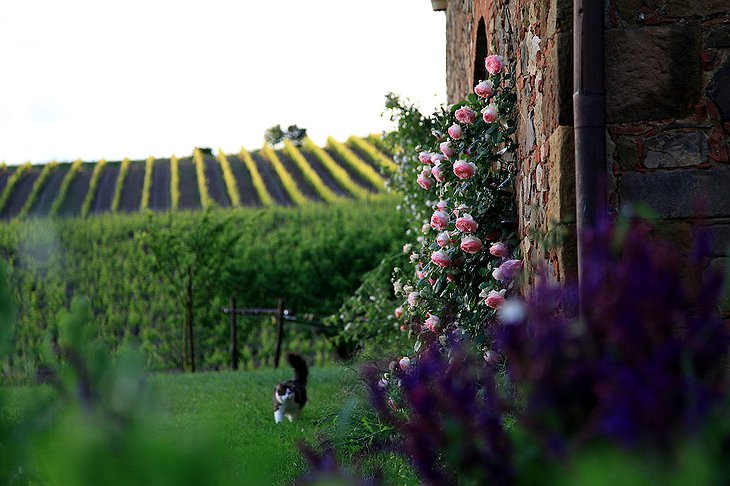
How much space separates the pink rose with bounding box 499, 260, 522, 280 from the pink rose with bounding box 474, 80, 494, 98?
0.98m

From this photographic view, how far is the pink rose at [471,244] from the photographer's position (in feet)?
16.8

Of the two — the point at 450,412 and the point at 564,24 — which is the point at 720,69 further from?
the point at 450,412

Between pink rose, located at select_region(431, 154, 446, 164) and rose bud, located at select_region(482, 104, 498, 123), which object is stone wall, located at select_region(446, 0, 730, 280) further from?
pink rose, located at select_region(431, 154, 446, 164)

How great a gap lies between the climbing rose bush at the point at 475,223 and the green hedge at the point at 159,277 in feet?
31.4

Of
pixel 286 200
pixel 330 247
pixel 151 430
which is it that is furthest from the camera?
pixel 286 200

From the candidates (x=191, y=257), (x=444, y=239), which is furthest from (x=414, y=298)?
(x=191, y=257)

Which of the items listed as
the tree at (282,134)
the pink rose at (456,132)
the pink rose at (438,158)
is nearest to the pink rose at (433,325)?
the pink rose at (438,158)

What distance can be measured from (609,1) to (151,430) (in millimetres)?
3148

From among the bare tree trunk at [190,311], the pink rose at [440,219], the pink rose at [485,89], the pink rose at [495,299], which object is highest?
the pink rose at [485,89]

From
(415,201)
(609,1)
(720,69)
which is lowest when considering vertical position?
(415,201)

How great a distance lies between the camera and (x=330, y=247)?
17.0m

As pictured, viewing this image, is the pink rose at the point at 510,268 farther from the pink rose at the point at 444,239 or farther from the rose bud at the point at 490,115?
the rose bud at the point at 490,115

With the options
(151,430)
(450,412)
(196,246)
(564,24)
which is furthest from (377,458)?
(196,246)

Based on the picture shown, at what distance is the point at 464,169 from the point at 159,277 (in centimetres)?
1167
